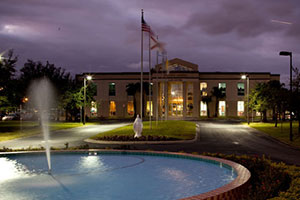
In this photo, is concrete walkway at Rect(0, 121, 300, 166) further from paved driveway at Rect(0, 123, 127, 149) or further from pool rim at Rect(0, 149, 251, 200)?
pool rim at Rect(0, 149, 251, 200)

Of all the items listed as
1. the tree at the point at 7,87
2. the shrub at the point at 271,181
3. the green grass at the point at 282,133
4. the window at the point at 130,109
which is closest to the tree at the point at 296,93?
the green grass at the point at 282,133

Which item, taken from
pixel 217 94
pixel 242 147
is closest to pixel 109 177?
pixel 242 147

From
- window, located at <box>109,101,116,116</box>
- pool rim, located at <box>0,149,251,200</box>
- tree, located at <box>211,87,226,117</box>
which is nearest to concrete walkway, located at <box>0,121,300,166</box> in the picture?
pool rim, located at <box>0,149,251,200</box>

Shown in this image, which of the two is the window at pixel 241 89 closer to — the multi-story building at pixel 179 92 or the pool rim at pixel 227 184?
the multi-story building at pixel 179 92

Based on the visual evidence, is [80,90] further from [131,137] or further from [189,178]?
[189,178]

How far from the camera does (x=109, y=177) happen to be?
1302 cm

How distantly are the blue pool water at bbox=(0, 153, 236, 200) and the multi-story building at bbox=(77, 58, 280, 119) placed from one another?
A: 224ft

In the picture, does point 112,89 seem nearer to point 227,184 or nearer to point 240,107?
point 240,107

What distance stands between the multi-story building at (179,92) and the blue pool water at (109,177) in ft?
224

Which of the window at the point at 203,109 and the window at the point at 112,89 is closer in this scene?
the window at the point at 203,109

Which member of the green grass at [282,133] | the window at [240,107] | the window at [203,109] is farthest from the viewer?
the window at [203,109]

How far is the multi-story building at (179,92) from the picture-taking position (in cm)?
8638

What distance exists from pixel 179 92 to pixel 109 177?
2976 inches

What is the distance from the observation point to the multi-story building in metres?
86.4
